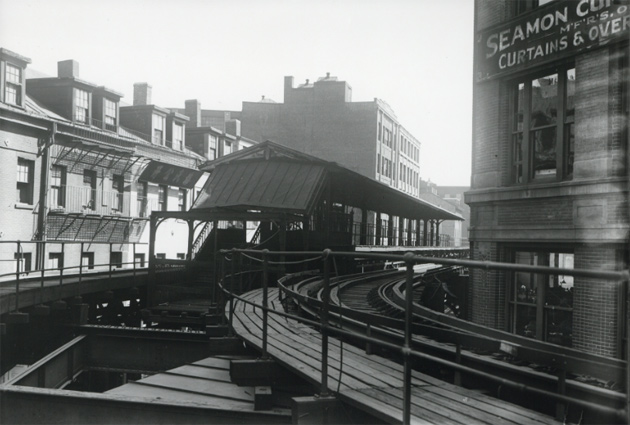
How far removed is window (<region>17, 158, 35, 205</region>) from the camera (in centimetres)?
2081

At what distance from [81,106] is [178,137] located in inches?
298

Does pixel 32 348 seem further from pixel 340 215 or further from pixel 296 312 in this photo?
pixel 340 215

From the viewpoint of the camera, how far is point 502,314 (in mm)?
10758

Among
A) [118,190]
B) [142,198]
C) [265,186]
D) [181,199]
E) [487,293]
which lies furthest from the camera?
[181,199]

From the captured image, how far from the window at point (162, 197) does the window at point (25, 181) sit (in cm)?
901

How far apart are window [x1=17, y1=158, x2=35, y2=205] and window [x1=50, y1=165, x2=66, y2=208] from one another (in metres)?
1.23

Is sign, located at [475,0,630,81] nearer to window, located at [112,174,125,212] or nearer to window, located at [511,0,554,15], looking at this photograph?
window, located at [511,0,554,15]

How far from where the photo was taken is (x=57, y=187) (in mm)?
22750

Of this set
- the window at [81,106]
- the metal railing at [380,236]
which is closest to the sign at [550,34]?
the metal railing at [380,236]

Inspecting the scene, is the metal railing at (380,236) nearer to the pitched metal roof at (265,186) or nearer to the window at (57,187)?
the pitched metal roof at (265,186)

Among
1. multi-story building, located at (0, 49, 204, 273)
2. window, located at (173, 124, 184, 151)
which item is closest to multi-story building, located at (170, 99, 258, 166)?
window, located at (173, 124, 184, 151)

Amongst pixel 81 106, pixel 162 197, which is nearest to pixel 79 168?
pixel 81 106

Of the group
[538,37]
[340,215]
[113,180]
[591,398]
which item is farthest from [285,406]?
[113,180]

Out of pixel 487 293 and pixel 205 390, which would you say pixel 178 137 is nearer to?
pixel 487 293
